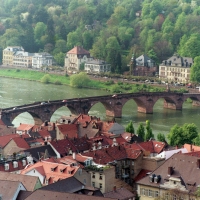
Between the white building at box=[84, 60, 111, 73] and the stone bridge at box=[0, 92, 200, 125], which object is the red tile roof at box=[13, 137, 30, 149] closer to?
the stone bridge at box=[0, 92, 200, 125]

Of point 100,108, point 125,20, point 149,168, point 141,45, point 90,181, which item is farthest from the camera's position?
point 125,20

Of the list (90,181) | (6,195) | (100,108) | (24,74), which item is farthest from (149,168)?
(24,74)

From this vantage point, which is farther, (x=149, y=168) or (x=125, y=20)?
(x=125, y=20)

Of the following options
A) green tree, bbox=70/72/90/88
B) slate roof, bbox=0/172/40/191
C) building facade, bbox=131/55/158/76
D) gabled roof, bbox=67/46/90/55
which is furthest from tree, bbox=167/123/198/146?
gabled roof, bbox=67/46/90/55

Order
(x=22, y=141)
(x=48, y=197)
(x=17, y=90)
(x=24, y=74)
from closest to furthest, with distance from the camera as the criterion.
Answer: (x=48, y=197)
(x=22, y=141)
(x=17, y=90)
(x=24, y=74)

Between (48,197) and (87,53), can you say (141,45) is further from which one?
(48,197)

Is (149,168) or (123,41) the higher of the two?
(123,41)
